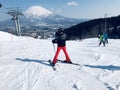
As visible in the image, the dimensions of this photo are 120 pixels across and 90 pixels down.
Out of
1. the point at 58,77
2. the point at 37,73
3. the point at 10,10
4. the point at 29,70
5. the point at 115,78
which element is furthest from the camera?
the point at 10,10

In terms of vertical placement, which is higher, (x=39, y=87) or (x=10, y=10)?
(x=10, y=10)

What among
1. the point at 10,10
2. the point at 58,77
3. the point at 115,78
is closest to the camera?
the point at 115,78

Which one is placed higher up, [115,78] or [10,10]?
[10,10]

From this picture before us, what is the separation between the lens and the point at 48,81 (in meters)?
9.26

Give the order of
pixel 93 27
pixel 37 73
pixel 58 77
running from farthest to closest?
1. pixel 93 27
2. pixel 37 73
3. pixel 58 77

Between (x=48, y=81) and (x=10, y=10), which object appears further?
(x=10, y=10)

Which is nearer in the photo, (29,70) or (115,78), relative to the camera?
(115,78)

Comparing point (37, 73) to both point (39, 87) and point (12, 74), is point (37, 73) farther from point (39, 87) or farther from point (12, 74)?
point (39, 87)

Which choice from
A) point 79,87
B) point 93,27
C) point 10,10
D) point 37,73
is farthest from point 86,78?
point 93,27

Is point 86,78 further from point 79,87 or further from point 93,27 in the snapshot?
point 93,27

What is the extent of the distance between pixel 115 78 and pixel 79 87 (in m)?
1.61

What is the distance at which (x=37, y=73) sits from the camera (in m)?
10.8

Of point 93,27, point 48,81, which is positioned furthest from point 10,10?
point 48,81

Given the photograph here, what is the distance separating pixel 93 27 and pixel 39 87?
106 meters
